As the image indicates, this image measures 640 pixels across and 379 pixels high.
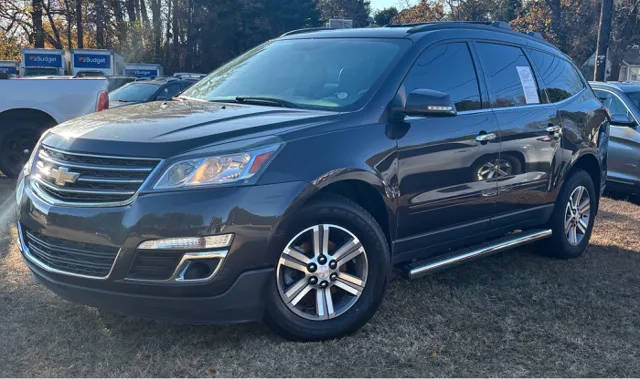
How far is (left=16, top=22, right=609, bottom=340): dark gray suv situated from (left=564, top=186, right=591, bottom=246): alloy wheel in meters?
0.58

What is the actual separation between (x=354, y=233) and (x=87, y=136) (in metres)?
1.54

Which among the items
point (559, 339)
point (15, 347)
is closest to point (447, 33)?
point (559, 339)

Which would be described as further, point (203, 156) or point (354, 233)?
point (354, 233)

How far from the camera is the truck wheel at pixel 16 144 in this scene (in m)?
9.20

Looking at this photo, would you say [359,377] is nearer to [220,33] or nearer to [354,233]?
[354,233]

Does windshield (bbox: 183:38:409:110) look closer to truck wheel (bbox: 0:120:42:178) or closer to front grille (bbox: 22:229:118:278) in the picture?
front grille (bbox: 22:229:118:278)

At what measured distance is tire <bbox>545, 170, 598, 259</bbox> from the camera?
5.57m

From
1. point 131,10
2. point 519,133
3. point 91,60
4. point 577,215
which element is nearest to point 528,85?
point 519,133

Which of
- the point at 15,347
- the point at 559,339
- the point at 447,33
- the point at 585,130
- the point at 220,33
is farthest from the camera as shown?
the point at 220,33

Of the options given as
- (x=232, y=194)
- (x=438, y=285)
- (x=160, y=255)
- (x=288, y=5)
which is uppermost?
(x=288, y=5)

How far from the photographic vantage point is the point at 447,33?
4.67 metres

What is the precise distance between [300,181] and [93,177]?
1.05 m

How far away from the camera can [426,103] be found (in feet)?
13.0

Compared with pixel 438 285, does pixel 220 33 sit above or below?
above
